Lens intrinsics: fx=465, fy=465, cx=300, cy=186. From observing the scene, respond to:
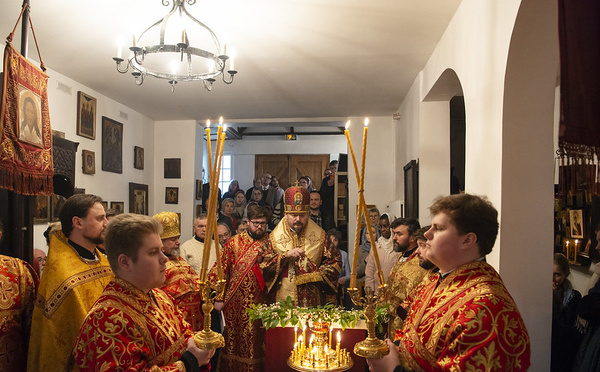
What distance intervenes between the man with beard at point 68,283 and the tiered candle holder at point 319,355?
3.91 ft

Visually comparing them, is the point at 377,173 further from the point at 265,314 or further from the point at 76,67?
the point at 265,314

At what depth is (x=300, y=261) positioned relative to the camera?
4.21 meters

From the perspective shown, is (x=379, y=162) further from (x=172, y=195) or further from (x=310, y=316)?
(x=310, y=316)

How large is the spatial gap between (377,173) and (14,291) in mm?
6886

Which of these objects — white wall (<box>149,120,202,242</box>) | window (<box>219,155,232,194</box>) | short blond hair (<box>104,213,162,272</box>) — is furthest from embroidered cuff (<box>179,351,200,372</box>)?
window (<box>219,155,232,194</box>)

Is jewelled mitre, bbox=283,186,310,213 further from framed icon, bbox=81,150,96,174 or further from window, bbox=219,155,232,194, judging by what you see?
window, bbox=219,155,232,194

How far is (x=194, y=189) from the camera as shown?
9.05 meters

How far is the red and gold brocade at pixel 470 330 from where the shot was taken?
61.9 inches

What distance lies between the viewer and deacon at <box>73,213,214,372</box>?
168 centimetres

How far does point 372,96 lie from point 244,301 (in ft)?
13.3

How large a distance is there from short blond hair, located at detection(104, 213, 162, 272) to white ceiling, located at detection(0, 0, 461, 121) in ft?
6.30

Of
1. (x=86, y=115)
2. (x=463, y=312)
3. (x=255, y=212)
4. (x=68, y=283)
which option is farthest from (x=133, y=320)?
(x=86, y=115)

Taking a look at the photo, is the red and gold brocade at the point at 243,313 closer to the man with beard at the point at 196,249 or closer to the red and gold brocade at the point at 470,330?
the man with beard at the point at 196,249

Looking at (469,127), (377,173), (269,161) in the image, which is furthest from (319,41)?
(269,161)
